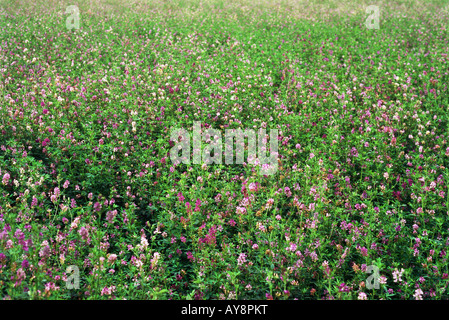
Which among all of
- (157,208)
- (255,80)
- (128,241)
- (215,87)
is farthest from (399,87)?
(128,241)

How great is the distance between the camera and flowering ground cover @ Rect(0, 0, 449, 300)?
3.14 m

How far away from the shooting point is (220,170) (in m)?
4.44

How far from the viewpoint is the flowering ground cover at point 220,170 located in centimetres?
314

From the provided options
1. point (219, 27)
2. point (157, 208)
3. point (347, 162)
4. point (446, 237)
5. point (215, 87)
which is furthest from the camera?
point (219, 27)

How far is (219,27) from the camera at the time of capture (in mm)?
9883

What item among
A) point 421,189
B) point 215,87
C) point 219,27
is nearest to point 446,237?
point 421,189

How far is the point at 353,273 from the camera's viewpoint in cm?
340

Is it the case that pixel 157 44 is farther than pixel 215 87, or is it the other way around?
pixel 157 44

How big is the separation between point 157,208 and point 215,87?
Result: 2.86 meters

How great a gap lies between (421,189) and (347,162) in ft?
3.15

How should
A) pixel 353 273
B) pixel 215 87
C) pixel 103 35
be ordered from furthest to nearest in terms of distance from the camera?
pixel 103 35, pixel 215 87, pixel 353 273

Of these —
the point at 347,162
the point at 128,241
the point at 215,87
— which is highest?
the point at 215,87

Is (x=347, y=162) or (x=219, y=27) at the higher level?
(x=219, y=27)
